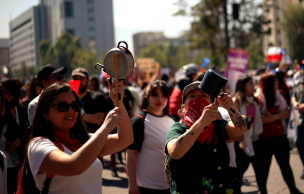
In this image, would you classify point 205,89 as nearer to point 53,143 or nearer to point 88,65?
point 53,143

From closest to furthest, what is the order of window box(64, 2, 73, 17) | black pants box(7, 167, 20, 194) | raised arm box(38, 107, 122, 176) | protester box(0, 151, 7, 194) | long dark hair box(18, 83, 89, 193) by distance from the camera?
1. raised arm box(38, 107, 122, 176)
2. long dark hair box(18, 83, 89, 193)
3. protester box(0, 151, 7, 194)
4. black pants box(7, 167, 20, 194)
5. window box(64, 2, 73, 17)

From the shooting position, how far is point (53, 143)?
2684mm

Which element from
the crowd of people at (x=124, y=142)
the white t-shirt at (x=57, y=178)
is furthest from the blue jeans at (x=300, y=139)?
the white t-shirt at (x=57, y=178)

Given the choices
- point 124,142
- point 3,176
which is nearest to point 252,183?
point 124,142

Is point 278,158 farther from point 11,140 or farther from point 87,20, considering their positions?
point 87,20

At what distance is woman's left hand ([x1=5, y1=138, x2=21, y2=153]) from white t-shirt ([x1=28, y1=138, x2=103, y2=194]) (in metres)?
2.30

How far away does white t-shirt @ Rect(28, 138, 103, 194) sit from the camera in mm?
2566

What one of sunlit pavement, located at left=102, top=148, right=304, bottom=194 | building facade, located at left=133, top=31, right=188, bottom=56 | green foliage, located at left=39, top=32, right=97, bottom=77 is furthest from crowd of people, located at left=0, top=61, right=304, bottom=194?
building facade, located at left=133, top=31, right=188, bottom=56

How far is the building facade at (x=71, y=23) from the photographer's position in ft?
446

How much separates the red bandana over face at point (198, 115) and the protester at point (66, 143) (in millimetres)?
526

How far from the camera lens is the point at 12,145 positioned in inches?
190

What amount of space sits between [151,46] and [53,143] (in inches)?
4734

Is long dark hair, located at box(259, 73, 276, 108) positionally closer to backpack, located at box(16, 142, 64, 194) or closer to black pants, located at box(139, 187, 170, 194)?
black pants, located at box(139, 187, 170, 194)

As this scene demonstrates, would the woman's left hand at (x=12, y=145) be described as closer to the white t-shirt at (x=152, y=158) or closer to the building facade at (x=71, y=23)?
the white t-shirt at (x=152, y=158)
